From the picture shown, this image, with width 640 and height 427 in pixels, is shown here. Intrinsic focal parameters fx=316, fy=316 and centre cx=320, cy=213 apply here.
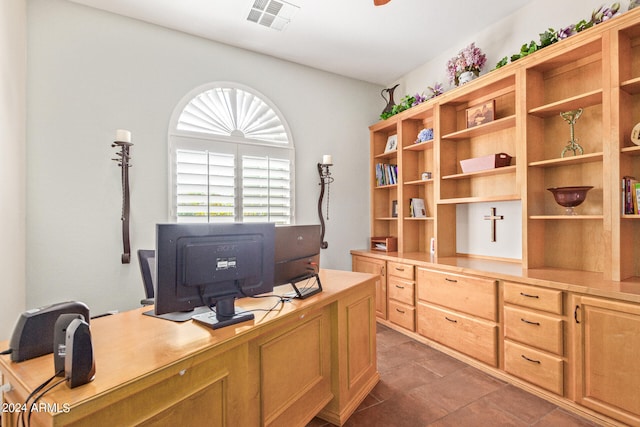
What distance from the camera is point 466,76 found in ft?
10.5

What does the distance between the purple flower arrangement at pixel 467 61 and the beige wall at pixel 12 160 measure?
372cm

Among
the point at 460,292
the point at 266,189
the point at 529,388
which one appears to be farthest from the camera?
the point at 266,189

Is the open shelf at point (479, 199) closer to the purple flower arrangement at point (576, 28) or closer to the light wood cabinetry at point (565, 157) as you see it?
the light wood cabinetry at point (565, 157)

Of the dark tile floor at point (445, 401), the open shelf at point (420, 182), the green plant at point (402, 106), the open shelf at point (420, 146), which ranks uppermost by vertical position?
the green plant at point (402, 106)

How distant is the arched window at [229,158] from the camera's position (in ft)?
10.4

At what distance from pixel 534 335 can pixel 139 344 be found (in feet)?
8.36

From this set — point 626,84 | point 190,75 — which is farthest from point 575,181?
point 190,75

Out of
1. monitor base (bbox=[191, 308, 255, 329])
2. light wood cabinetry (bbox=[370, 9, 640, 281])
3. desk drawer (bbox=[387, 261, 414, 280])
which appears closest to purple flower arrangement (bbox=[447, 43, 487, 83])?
light wood cabinetry (bbox=[370, 9, 640, 281])

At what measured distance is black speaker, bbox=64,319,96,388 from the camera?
3.04 feet

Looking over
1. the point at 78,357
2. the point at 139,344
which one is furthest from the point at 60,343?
the point at 139,344

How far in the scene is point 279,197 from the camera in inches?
146

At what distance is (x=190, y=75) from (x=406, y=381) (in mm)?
3506

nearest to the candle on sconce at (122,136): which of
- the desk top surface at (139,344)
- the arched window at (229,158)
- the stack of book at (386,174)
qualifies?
the arched window at (229,158)

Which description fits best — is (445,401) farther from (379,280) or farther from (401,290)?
(379,280)
